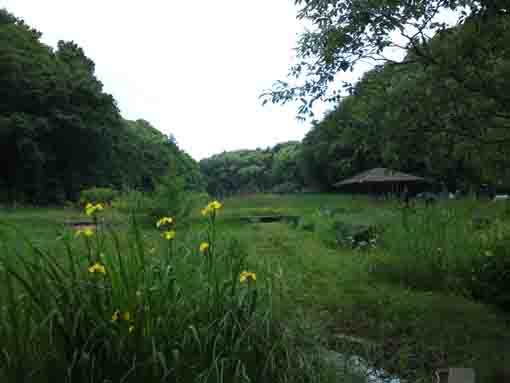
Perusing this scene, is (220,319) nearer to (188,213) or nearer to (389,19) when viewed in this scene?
(389,19)

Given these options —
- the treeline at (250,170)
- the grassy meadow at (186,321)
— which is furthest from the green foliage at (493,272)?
the treeline at (250,170)

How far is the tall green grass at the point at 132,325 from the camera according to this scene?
1.32 m

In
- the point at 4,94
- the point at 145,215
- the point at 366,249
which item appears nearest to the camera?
the point at 366,249

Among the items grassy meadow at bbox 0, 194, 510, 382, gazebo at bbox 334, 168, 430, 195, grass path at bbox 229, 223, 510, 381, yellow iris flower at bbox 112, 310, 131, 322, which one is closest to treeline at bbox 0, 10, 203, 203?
gazebo at bbox 334, 168, 430, 195

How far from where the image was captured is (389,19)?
8.27 feet

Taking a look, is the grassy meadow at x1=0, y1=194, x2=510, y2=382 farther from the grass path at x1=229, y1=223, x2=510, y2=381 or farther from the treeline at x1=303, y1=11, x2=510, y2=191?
the treeline at x1=303, y1=11, x2=510, y2=191

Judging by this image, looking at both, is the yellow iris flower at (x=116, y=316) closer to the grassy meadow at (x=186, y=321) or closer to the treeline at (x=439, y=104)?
the grassy meadow at (x=186, y=321)

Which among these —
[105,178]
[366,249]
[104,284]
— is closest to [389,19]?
[104,284]

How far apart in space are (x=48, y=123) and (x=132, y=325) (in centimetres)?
2147

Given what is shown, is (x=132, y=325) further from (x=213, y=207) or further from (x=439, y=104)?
(x=439, y=104)

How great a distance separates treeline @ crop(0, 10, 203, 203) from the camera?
19125mm

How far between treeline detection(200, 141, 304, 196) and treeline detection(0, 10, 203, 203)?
32.2 metres

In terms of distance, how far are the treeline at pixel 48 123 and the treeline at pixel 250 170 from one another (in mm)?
32200

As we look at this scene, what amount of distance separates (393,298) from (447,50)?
203cm
